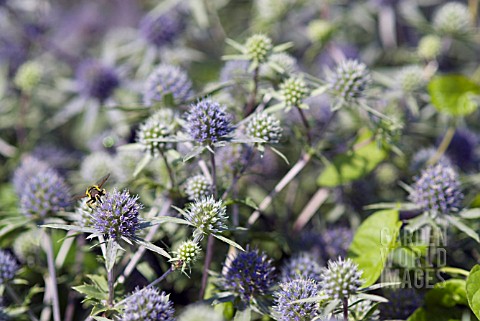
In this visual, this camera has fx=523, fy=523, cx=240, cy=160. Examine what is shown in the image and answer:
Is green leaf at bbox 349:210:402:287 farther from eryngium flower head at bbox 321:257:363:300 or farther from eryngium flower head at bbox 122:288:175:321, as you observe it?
eryngium flower head at bbox 122:288:175:321

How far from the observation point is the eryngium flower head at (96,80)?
2.51 metres

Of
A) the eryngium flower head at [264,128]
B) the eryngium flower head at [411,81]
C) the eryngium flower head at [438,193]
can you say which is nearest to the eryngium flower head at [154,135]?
the eryngium flower head at [264,128]

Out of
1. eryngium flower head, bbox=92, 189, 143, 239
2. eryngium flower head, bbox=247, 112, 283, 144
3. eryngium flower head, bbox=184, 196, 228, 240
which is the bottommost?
eryngium flower head, bbox=92, 189, 143, 239

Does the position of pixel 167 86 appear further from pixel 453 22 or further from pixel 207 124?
pixel 453 22

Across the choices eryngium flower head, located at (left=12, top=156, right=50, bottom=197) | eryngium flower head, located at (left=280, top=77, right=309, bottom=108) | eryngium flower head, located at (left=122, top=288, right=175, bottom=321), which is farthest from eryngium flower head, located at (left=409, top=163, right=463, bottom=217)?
eryngium flower head, located at (left=12, top=156, right=50, bottom=197)

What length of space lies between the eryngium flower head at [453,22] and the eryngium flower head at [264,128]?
137cm

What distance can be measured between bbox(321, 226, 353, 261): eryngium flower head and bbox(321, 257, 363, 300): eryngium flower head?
1.65 feet

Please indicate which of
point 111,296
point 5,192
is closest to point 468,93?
point 111,296

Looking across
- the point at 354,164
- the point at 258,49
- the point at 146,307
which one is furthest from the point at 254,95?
the point at 146,307

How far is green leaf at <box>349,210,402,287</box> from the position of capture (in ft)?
4.81

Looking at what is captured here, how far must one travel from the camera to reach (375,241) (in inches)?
61.6

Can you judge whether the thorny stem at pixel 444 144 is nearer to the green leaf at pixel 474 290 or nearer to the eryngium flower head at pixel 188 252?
the green leaf at pixel 474 290

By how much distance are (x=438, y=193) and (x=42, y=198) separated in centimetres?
124

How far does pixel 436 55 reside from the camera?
2324 mm
